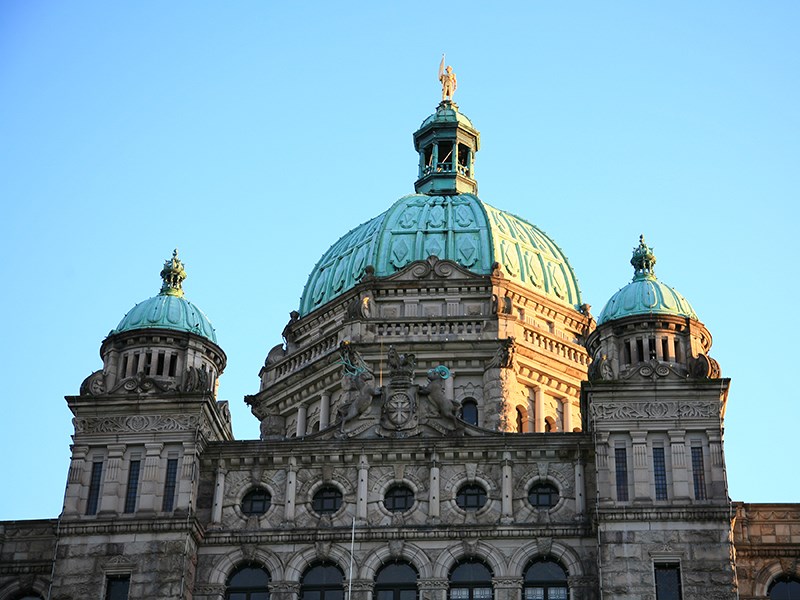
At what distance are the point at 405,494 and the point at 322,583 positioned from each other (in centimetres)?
403

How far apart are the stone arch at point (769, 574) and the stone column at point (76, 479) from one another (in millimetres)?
21675

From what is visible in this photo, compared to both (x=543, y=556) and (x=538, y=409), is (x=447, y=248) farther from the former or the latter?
(x=543, y=556)

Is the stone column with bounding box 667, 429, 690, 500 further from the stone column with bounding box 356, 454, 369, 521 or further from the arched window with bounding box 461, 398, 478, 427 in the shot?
the arched window with bounding box 461, 398, 478, 427

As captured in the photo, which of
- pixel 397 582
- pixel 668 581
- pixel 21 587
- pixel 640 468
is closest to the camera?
pixel 668 581

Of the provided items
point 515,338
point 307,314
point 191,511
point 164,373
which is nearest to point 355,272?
point 307,314

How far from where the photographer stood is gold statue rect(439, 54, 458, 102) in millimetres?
82000

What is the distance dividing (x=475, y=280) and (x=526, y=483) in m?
15.8

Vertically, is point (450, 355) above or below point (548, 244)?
below

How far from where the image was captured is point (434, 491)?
176 feet

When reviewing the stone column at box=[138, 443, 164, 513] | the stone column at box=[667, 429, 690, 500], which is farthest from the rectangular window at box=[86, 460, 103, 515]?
the stone column at box=[667, 429, 690, 500]

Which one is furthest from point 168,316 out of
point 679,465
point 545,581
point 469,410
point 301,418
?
point 679,465

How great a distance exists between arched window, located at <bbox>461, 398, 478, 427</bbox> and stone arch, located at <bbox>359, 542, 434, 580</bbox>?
41.6ft

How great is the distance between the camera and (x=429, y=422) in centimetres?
5525

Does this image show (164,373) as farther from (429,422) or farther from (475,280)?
(475,280)
